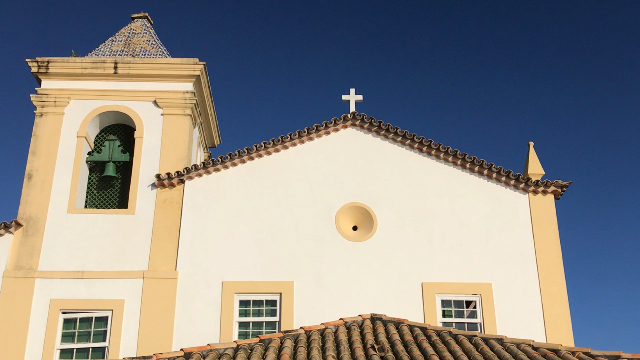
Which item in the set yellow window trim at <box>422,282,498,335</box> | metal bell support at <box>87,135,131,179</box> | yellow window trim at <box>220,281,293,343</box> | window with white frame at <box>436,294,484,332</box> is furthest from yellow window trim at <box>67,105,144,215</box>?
window with white frame at <box>436,294,484,332</box>

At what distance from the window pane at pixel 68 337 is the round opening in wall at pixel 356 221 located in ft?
16.7

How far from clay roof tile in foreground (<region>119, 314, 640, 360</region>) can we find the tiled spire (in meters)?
7.53

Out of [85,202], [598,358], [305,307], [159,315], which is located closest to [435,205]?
[305,307]

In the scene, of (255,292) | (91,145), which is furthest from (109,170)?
(255,292)

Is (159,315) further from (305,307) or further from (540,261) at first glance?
(540,261)

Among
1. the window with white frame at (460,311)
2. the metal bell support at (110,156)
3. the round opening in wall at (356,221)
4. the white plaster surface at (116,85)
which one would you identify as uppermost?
the white plaster surface at (116,85)

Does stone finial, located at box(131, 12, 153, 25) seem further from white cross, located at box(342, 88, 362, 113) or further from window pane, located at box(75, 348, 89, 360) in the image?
window pane, located at box(75, 348, 89, 360)

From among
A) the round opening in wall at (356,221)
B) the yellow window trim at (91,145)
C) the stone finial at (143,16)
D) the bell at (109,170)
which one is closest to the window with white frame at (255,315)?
the round opening in wall at (356,221)

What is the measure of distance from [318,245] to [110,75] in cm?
580

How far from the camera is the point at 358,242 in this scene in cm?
1223

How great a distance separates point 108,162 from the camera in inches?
529

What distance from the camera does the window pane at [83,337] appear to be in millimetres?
11562

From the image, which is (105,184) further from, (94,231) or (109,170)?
(94,231)

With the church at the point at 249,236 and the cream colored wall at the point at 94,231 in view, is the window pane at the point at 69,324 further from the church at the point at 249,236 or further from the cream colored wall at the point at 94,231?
the cream colored wall at the point at 94,231
